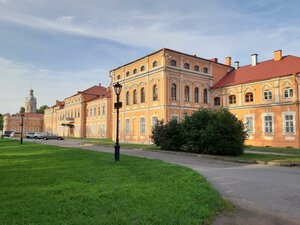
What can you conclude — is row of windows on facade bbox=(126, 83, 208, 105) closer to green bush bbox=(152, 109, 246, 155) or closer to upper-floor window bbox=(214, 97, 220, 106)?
upper-floor window bbox=(214, 97, 220, 106)

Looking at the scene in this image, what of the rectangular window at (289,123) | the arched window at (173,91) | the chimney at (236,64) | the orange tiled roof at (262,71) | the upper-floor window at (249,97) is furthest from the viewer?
the chimney at (236,64)

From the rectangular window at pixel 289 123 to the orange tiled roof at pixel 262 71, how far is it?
473 cm

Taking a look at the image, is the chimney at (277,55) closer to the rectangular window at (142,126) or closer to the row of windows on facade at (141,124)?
the row of windows on facade at (141,124)

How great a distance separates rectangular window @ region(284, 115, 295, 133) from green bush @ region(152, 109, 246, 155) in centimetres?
1323

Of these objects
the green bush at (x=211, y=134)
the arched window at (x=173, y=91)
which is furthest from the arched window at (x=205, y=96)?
the green bush at (x=211, y=134)

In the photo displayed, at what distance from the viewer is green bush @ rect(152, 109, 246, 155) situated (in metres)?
18.9

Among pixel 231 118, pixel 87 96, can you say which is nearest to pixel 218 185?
pixel 231 118

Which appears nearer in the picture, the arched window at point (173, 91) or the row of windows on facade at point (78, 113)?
the arched window at point (173, 91)

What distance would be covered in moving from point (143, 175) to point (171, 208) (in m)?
4.11

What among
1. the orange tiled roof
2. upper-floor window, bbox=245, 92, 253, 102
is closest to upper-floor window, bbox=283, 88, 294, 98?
the orange tiled roof

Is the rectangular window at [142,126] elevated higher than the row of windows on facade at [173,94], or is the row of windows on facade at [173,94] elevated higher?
the row of windows on facade at [173,94]

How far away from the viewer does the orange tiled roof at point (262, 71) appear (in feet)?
105

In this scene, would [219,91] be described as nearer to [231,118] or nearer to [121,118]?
[121,118]

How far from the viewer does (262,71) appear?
35.3m
